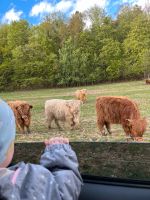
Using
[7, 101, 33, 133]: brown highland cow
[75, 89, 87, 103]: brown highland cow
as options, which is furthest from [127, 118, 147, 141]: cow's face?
[7, 101, 33, 133]: brown highland cow

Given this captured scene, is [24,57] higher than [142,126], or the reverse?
[24,57]

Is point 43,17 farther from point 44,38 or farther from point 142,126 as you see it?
point 142,126

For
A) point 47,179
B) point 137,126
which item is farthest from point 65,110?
point 47,179

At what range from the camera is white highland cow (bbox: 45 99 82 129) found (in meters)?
2.25

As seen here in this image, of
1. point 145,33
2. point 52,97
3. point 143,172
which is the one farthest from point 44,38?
point 143,172

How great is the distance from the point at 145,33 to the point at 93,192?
2.70 ft

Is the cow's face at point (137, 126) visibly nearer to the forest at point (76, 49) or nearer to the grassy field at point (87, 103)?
the grassy field at point (87, 103)

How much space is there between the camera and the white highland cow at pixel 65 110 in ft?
7.39

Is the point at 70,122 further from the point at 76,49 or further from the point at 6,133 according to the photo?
the point at 6,133

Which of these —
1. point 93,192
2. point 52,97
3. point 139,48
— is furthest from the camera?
point 52,97

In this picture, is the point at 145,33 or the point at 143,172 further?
the point at 145,33

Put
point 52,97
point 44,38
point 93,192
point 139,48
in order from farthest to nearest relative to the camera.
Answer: point 52,97 → point 44,38 → point 139,48 → point 93,192

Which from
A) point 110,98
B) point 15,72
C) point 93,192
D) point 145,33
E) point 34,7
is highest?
point 34,7

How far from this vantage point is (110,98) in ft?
7.71
